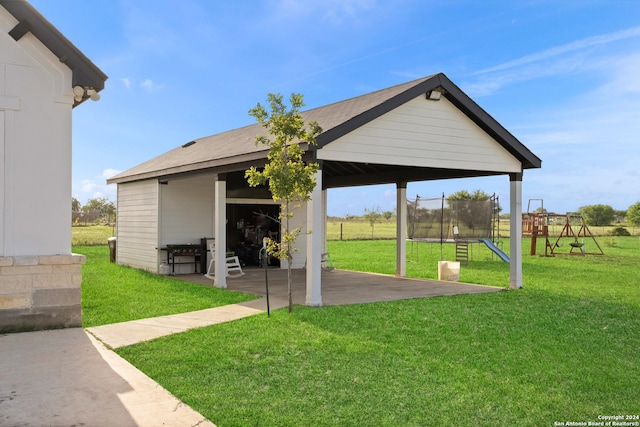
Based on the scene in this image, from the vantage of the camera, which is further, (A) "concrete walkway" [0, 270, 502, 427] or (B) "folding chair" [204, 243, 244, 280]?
(B) "folding chair" [204, 243, 244, 280]

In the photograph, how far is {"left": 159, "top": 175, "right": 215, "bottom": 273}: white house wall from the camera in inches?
568

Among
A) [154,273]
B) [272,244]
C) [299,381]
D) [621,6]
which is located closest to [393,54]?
[621,6]

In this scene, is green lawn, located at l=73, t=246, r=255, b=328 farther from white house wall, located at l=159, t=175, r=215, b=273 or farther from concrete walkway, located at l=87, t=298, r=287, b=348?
white house wall, located at l=159, t=175, r=215, b=273

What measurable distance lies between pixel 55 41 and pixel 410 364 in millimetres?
5976

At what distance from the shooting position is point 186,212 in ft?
48.4

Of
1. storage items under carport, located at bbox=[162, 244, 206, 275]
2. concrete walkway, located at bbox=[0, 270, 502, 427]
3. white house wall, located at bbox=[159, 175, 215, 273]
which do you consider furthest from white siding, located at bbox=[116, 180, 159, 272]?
concrete walkway, located at bbox=[0, 270, 502, 427]

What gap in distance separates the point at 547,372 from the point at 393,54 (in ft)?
32.7

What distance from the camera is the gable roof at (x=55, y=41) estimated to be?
259 inches

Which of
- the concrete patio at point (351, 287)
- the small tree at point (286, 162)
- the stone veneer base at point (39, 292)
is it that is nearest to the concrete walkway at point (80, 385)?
the stone veneer base at point (39, 292)

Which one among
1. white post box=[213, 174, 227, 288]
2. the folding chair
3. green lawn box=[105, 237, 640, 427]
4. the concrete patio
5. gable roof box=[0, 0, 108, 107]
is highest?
gable roof box=[0, 0, 108, 107]

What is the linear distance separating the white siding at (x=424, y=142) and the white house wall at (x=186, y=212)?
20.6 feet

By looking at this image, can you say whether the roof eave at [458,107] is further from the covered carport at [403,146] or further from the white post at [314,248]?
the white post at [314,248]

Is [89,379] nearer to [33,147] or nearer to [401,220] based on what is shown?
[33,147]

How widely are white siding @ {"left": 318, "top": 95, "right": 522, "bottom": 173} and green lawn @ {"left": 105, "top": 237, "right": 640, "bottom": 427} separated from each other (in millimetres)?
2785
